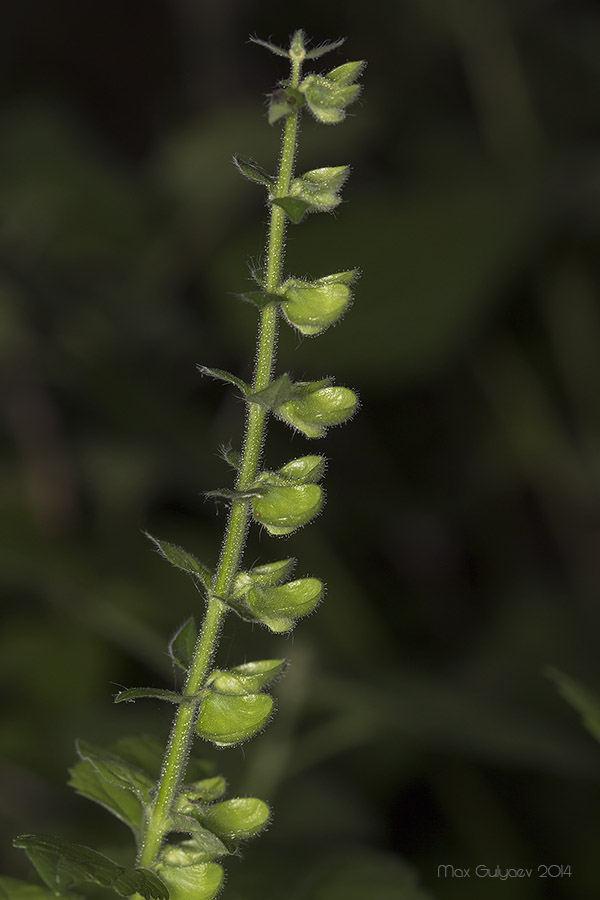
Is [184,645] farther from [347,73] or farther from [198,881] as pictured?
[347,73]

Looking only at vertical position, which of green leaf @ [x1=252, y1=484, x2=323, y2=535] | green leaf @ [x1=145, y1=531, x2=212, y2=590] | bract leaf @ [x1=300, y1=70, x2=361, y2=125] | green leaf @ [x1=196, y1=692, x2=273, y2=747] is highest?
bract leaf @ [x1=300, y1=70, x2=361, y2=125]

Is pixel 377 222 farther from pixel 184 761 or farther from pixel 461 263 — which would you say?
pixel 184 761

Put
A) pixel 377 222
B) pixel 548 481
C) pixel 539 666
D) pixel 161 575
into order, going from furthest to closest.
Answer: pixel 548 481 → pixel 377 222 → pixel 161 575 → pixel 539 666

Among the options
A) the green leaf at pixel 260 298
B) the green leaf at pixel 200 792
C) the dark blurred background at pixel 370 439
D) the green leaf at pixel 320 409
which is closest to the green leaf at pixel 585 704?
the green leaf at pixel 200 792

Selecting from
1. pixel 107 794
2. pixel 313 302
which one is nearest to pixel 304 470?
pixel 313 302

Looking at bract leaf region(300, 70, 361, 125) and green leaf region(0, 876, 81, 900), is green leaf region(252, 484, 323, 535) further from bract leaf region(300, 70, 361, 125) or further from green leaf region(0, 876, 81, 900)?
green leaf region(0, 876, 81, 900)

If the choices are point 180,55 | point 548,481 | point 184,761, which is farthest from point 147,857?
point 180,55

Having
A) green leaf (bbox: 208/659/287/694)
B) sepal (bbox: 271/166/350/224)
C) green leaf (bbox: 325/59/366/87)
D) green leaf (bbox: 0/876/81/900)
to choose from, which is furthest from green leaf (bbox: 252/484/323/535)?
green leaf (bbox: 0/876/81/900)

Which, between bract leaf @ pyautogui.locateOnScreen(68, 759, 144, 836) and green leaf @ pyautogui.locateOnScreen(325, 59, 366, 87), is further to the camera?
bract leaf @ pyautogui.locateOnScreen(68, 759, 144, 836)
